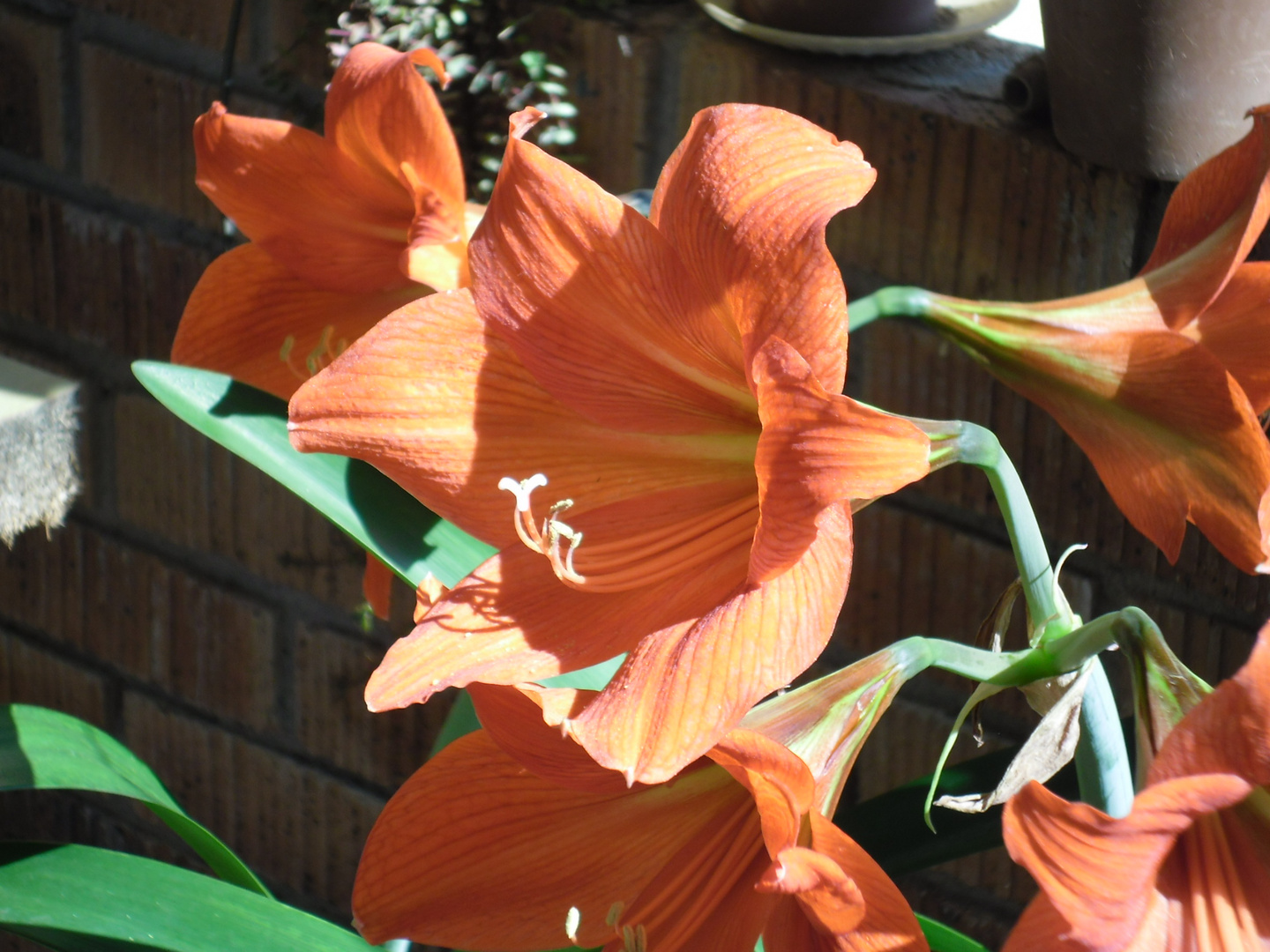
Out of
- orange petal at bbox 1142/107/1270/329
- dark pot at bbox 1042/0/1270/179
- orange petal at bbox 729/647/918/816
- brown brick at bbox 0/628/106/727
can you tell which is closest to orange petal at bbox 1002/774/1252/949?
orange petal at bbox 729/647/918/816

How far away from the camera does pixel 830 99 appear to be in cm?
81

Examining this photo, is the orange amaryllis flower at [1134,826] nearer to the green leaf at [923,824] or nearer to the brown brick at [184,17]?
the green leaf at [923,824]

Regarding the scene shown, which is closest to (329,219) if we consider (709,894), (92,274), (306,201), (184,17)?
(306,201)

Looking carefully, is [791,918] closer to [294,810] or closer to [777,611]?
[777,611]

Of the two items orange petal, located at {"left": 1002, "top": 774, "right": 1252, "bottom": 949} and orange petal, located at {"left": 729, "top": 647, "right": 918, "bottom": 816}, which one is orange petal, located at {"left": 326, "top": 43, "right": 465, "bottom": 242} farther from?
orange petal, located at {"left": 1002, "top": 774, "right": 1252, "bottom": 949}

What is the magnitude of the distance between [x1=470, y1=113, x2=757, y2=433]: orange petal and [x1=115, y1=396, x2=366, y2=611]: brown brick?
72cm

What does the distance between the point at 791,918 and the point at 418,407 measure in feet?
0.71

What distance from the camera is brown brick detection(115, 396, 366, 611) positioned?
1.17 m

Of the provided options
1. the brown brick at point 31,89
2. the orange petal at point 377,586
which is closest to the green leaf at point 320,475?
the orange petal at point 377,586

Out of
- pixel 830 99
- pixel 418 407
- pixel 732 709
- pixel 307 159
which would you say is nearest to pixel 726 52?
pixel 830 99

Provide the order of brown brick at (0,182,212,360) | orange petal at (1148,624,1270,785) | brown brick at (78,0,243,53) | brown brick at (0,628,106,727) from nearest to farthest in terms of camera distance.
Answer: orange petal at (1148,624,1270,785) → brown brick at (78,0,243,53) → brown brick at (0,182,212,360) → brown brick at (0,628,106,727)

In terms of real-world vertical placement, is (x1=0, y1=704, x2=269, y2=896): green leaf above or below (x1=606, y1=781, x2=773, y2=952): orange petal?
below

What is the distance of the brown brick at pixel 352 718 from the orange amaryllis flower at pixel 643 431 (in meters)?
0.72

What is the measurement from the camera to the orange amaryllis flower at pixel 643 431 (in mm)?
371
